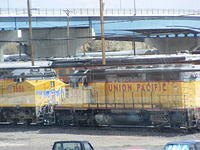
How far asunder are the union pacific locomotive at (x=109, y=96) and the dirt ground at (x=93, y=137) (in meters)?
0.79

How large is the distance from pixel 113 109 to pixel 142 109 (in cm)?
195

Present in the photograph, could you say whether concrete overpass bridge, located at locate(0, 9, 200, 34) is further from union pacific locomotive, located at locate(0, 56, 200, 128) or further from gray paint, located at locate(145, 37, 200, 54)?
union pacific locomotive, located at locate(0, 56, 200, 128)

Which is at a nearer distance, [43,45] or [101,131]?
[101,131]

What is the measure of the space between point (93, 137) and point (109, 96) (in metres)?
3.48

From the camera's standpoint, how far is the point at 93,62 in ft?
124

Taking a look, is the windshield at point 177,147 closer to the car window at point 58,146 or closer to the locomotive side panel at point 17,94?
the car window at point 58,146

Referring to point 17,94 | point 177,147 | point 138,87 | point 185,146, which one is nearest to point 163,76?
point 138,87

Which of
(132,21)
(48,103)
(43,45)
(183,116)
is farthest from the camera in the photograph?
(43,45)

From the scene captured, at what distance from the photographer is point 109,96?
97.6 feet

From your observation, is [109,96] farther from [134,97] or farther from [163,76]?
[163,76]

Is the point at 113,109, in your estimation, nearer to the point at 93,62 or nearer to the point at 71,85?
the point at 71,85

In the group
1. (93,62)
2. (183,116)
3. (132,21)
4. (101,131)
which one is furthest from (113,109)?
(132,21)

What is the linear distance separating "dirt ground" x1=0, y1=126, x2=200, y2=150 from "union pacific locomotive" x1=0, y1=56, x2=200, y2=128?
2.60 feet

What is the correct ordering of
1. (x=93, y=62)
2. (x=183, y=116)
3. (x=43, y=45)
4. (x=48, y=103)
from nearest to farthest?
(x=183, y=116) < (x=48, y=103) < (x=93, y=62) < (x=43, y=45)
